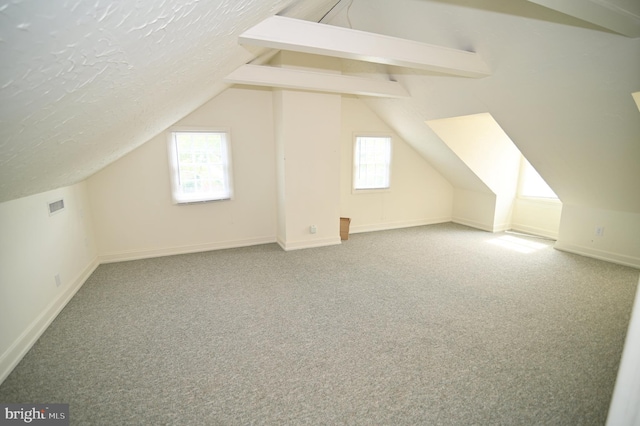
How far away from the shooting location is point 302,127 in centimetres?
408

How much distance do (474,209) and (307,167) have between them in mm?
3459

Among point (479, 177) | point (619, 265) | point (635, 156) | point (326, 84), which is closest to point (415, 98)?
point (326, 84)

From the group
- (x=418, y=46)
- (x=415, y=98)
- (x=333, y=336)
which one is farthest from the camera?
(x=415, y=98)

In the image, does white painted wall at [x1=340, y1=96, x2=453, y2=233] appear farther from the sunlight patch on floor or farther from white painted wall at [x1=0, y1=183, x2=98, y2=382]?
Answer: white painted wall at [x1=0, y1=183, x2=98, y2=382]

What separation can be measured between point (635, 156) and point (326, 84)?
3.20 metres

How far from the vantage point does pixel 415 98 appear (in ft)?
13.5

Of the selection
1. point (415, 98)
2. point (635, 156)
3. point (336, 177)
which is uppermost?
point (415, 98)

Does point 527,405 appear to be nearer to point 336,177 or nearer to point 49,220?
point 336,177

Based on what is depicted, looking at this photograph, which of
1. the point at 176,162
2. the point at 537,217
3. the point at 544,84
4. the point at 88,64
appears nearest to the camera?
the point at 88,64

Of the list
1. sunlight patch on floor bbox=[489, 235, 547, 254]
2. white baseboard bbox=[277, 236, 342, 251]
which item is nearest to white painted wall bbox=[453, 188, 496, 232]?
sunlight patch on floor bbox=[489, 235, 547, 254]

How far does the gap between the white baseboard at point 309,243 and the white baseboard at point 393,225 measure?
767 mm

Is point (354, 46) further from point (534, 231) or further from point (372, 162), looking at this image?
point (534, 231)

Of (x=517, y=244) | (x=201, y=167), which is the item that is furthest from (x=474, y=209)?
(x=201, y=167)

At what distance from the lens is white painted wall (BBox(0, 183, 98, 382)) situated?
2.00 m
